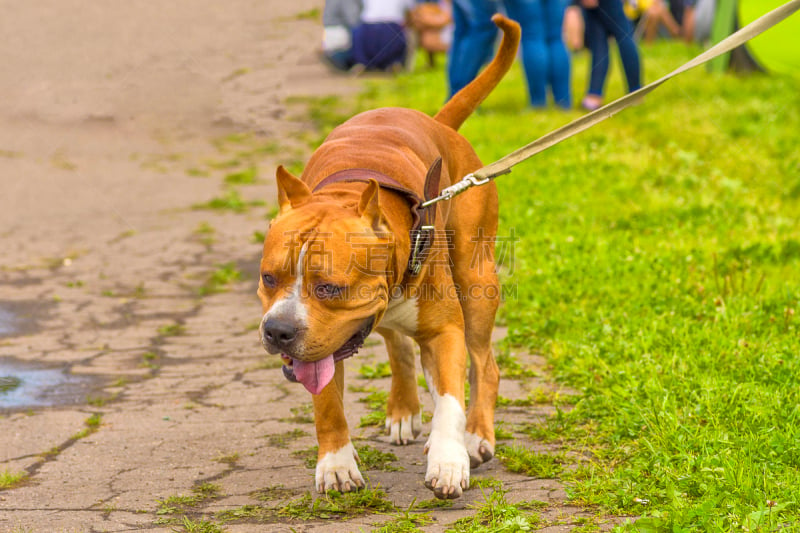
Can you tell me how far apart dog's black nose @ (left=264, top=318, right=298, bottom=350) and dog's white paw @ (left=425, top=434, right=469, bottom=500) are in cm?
69

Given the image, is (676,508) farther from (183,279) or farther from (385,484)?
(183,279)

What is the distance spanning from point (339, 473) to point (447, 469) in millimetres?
390

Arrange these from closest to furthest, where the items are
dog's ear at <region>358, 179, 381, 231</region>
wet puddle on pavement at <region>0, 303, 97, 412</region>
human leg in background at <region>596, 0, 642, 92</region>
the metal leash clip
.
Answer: dog's ear at <region>358, 179, 381, 231</region>
the metal leash clip
wet puddle on pavement at <region>0, 303, 97, 412</region>
human leg in background at <region>596, 0, 642, 92</region>

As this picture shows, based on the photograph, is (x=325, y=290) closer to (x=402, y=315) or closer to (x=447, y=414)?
(x=402, y=315)

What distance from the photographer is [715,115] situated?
10.9 m

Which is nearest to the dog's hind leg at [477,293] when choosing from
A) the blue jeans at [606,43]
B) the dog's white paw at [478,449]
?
the dog's white paw at [478,449]

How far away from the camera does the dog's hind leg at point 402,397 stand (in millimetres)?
4031

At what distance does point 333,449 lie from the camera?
349 cm

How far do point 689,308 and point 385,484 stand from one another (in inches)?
85.3

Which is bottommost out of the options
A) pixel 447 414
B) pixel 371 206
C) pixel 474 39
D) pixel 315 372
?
pixel 447 414

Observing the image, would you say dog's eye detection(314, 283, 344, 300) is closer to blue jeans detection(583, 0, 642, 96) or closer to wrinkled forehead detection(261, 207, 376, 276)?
wrinkled forehead detection(261, 207, 376, 276)

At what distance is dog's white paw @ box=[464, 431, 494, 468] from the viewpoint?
365 cm

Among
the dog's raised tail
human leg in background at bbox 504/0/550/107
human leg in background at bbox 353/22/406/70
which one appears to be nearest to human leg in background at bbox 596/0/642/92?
human leg in background at bbox 504/0/550/107

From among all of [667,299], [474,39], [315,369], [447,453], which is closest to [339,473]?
[447,453]
